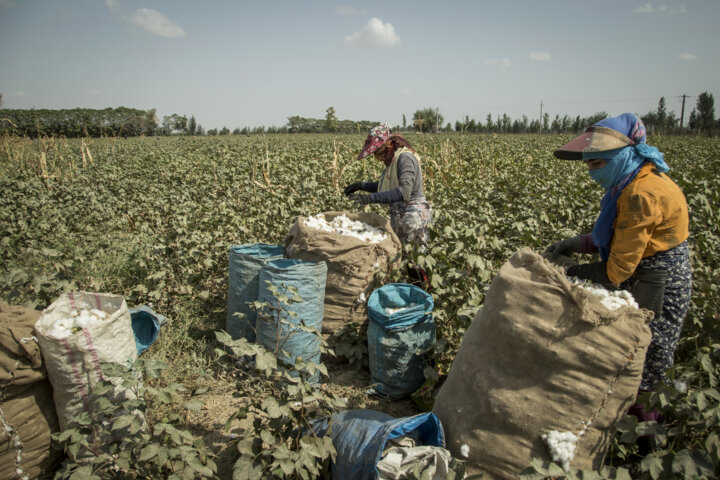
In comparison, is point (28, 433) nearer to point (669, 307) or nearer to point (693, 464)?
point (693, 464)

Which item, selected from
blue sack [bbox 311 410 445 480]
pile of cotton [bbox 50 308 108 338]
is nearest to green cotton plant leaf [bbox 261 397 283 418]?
blue sack [bbox 311 410 445 480]

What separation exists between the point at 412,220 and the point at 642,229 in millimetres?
2071

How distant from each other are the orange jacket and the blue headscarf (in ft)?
0.12

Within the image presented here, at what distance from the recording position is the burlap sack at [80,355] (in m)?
1.81

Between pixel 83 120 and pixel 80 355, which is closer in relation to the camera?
pixel 80 355

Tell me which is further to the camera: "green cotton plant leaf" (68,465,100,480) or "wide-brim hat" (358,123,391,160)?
"wide-brim hat" (358,123,391,160)

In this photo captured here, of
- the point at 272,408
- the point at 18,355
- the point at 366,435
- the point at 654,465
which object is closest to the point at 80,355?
the point at 18,355

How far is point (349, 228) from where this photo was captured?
338cm

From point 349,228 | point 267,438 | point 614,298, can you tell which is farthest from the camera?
point 349,228

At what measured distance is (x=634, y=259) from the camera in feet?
5.50

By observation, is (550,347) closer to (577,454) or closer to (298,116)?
(577,454)

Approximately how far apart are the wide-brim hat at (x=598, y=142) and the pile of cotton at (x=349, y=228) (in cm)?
162

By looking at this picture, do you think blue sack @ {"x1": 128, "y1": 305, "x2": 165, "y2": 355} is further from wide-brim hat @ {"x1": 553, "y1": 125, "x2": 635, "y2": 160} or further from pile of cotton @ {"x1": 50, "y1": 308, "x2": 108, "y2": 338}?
wide-brim hat @ {"x1": 553, "y1": 125, "x2": 635, "y2": 160}

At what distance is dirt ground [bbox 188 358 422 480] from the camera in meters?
2.26
